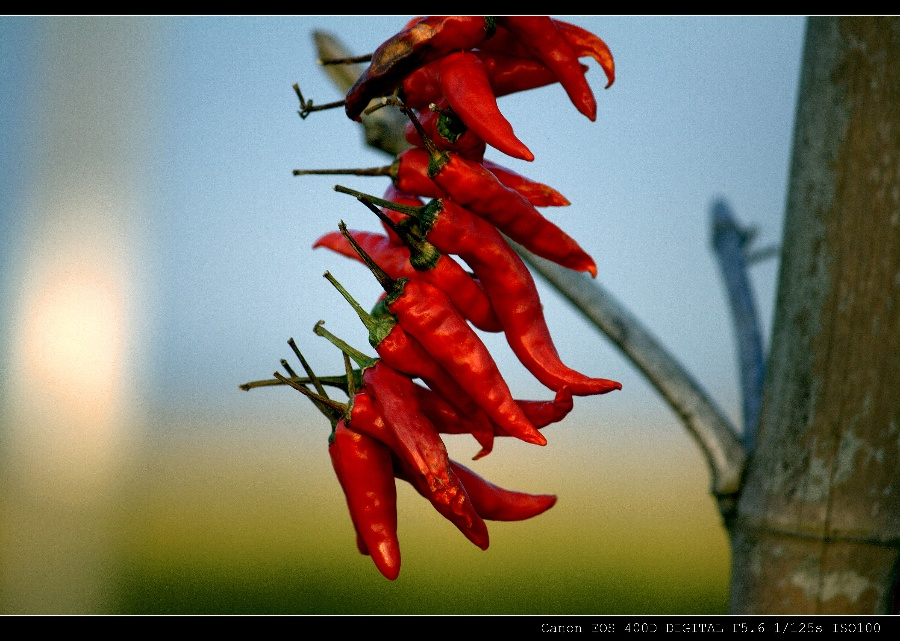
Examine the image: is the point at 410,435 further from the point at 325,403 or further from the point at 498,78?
the point at 498,78

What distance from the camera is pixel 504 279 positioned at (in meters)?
0.94

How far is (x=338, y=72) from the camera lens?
1797 mm

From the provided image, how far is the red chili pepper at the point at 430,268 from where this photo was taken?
92 cm

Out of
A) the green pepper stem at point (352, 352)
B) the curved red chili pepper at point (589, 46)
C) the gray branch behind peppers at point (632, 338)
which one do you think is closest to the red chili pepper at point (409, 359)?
the green pepper stem at point (352, 352)

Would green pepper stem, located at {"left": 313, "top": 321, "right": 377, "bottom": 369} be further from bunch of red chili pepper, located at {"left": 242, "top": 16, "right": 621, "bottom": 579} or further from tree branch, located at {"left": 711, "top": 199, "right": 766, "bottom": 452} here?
tree branch, located at {"left": 711, "top": 199, "right": 766, "bottom": 452}

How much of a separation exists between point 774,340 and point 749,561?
1.20 feet

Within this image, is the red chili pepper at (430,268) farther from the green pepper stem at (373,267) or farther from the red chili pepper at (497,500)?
the red chili pepper at (497,500)

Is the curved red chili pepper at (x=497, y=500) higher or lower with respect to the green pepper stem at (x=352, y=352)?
lower

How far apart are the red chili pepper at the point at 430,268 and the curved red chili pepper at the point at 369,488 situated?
A: 0.18m

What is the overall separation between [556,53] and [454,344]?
327mm

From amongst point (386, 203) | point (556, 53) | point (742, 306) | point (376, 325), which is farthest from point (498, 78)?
point (742, 306)

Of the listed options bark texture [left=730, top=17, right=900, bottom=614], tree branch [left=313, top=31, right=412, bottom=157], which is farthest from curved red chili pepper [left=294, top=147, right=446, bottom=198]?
bark texture [left=730, top=17, right=900, bottom=614]

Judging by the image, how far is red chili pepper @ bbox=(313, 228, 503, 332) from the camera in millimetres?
923
